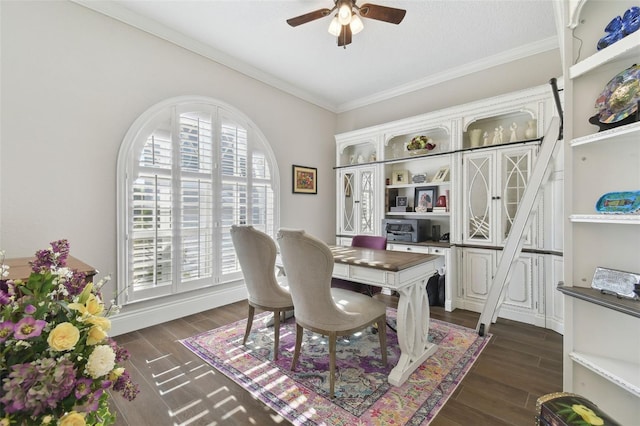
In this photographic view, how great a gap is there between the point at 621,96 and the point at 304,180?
3613 millimetres

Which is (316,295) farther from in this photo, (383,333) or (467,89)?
(467,89)

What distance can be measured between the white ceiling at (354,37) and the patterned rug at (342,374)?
3.06 meters

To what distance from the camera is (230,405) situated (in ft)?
5.50

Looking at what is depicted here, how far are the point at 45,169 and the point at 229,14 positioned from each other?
2.12 metres

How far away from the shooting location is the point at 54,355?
0.52 meters

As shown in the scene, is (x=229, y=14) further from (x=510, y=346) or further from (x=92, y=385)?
(x=510, y=346)

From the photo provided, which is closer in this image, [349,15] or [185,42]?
[349,15]

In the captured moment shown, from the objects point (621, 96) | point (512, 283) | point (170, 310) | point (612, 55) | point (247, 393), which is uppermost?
point (612, 55)

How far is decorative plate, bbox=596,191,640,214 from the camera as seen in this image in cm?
110

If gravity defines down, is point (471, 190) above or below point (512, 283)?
above

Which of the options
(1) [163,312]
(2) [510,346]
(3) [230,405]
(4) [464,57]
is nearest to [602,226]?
(2) [510,346]

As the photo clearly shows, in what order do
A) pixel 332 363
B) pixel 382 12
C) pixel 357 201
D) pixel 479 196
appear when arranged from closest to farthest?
pixel 332 363, pixel 382 12, pixel 479 196, pixel 357 201

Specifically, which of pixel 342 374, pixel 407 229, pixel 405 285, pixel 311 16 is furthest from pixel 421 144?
pixel 342 374

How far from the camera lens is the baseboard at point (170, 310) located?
2635 mm
